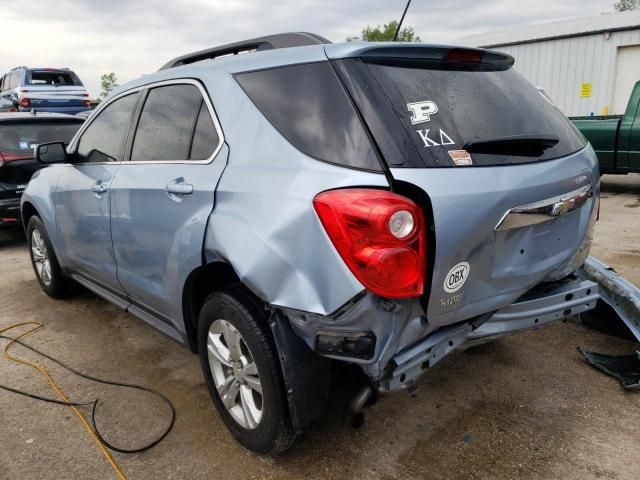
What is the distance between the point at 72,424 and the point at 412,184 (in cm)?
219

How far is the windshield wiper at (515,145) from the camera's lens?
2.11 meters

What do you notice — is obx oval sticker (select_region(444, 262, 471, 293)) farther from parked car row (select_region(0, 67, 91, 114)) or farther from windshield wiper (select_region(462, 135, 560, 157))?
parked car row (select_region(0, 67, 91, 114))

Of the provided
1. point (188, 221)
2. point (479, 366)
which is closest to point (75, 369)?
point (188, 221)

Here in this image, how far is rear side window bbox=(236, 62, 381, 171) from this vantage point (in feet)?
6.54

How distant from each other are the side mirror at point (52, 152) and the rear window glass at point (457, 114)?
2596 mm

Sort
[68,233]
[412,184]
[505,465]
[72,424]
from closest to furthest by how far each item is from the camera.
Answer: [412,184]
[505,465]
[72,424]
[68,233]

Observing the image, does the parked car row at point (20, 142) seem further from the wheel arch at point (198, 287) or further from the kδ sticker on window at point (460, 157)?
the kδ sticker on window at point (460, 157)

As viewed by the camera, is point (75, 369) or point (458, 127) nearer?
point (458, 127)

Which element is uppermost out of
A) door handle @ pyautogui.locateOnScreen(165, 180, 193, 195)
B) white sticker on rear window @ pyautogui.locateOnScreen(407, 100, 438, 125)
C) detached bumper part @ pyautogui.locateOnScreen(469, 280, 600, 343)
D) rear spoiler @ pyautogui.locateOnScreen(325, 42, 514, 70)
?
rear spoiler @ pyautogui.locateOnScreen(325, 42, 514, 70)

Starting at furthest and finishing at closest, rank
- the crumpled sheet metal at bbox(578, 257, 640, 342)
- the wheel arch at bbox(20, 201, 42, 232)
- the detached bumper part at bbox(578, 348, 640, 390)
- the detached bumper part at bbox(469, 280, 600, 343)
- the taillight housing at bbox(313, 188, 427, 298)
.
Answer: the wheel arch at bbox(20, 201, 42, 232) < the crumpled sheet metal at bbox(578, 257, 640, 342) < the detached bumper part at bbox(578, 348, 640, 390) < the detached bumper part at bbox(469, 280, 600, 343) < the taillight housing at bbox(313, 188, 427, 298)

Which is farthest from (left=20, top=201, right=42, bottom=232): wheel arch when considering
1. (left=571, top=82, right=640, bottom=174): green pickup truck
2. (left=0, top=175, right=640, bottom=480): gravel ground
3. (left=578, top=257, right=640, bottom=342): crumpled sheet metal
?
(left=571, top=82, right=640, bottom=174): green pickup truck

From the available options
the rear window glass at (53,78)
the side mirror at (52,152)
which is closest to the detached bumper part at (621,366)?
the side mirror at (52,152)

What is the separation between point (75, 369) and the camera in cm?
340

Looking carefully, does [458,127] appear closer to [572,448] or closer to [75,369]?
[572,448]
